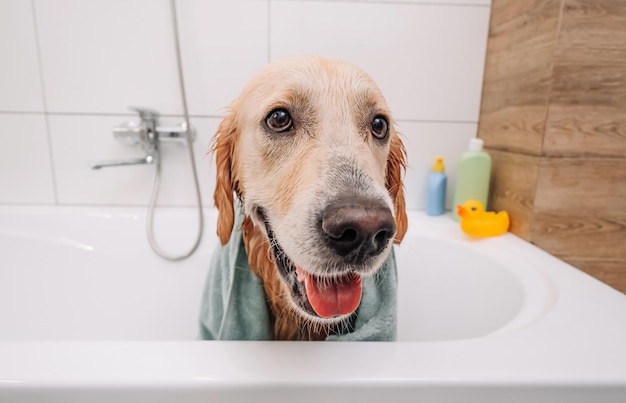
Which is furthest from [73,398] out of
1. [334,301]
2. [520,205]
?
[520,205]

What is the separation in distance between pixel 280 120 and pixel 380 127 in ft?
0.75

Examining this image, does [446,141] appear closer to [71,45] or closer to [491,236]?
[491,236]

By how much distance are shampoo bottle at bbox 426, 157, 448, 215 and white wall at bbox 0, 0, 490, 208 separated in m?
0.09

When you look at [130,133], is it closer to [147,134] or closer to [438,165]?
[147,134]

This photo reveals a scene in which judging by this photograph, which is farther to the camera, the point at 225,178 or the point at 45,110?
the point at 45,110

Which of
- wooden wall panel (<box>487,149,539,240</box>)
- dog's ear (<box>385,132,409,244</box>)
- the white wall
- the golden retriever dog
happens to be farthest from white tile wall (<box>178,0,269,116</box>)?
wooden wall panel (<box>487,149,539,240</box>)

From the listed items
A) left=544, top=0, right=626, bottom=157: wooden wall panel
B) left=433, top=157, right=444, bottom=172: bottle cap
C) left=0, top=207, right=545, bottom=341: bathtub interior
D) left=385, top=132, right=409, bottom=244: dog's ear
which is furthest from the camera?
left=433, top=157, right=444, bottom=172: bottle cap

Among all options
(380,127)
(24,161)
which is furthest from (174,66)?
(380,127)

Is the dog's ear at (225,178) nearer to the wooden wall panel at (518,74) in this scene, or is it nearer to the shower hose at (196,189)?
the shower hose at (196,189)

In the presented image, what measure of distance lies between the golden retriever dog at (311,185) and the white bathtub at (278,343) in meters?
0.14

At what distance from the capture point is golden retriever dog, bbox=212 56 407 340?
20.8 inches

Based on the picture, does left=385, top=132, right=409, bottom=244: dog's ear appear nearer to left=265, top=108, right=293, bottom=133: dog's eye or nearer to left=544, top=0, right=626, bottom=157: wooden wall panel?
left=265, top=108, right=293, bottom=133: dog's eye

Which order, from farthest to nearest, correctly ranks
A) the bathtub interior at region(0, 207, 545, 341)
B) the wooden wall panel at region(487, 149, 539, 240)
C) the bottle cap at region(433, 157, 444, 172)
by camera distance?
1. the bottle cap at region(433, 157, 444, 172)
2. the bathtub interior at region(0, 207, 545, 341)
3. the wooden wall panel at region(487, 149, 539, 240)

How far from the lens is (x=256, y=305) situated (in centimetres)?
82
